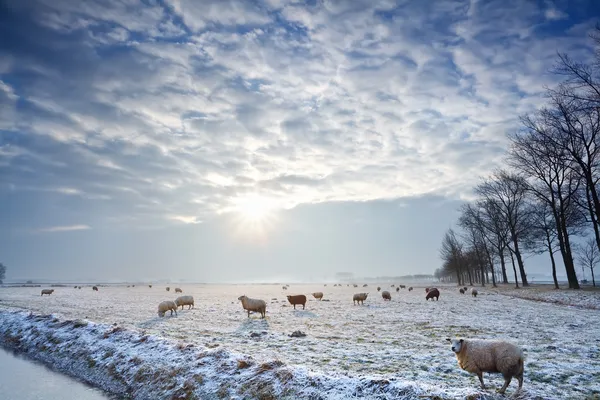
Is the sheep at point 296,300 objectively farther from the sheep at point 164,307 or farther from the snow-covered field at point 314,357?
the snow-covered field at point 314,357

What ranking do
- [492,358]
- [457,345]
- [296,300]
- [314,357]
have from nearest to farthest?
[492,358] < [457,345] < [314,357] < [296,300]

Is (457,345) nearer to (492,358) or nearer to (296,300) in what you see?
(492,358)

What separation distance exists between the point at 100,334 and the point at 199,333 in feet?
15.0

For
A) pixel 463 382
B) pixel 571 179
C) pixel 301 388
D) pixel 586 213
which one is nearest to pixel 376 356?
pixel 463 382

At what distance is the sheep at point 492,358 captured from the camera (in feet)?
24.2

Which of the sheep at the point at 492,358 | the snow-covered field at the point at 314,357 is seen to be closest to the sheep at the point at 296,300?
the snow-covered field at the point at 314,357

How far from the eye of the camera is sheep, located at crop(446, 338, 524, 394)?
7.36m

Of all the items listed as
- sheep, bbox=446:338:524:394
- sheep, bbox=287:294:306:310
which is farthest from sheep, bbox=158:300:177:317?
sheep, bbox=446:338:524:394

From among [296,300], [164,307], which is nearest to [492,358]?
[164,307]

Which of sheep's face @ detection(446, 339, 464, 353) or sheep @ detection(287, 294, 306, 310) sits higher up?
sheep's face @ detection(446, 339, 464, 353)

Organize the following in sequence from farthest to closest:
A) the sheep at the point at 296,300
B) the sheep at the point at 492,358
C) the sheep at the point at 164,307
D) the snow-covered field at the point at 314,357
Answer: the sheep at the point at 296,300 → the sheep at the point at 164,307 → the snow-covered field at the point at 314,357 → the sheep at the point at 492,358

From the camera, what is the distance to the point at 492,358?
7.71 metres

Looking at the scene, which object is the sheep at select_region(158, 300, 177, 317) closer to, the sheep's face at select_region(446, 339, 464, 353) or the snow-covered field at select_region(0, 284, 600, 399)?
the snow-covered field at select_region(0, 284, 600, 399)

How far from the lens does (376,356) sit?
11242mm
